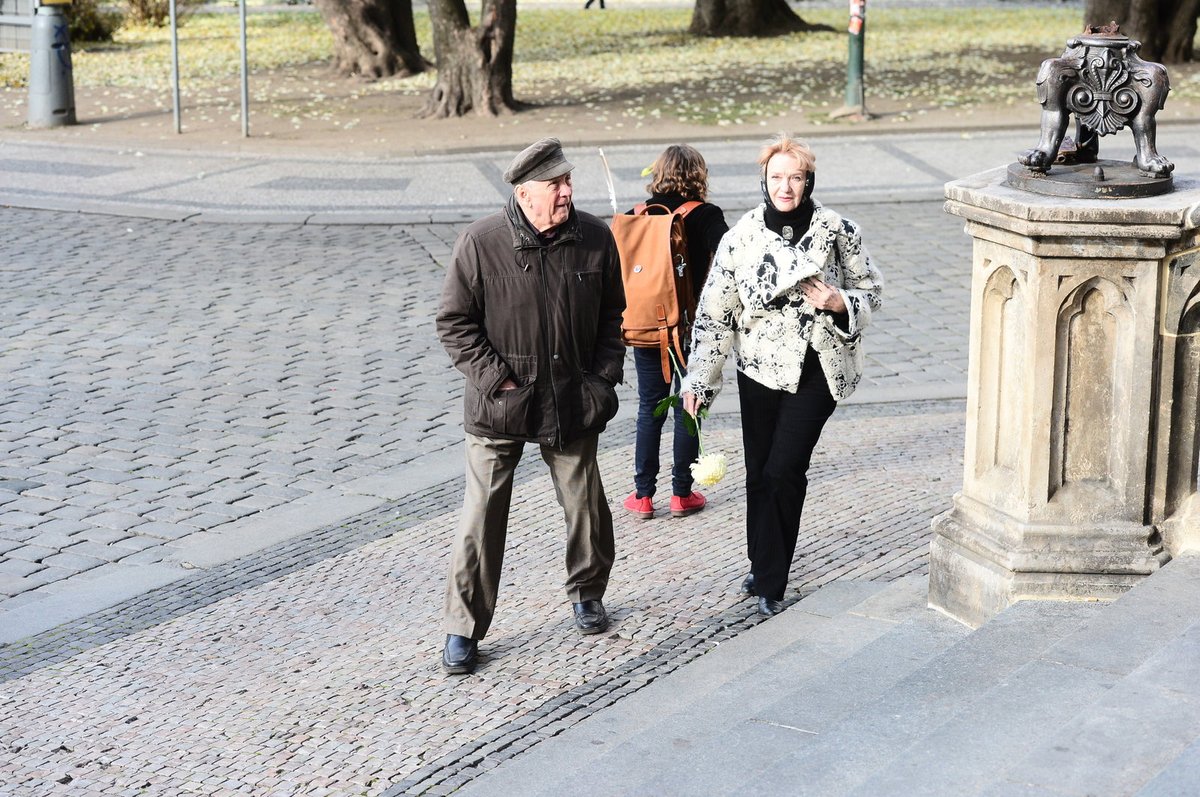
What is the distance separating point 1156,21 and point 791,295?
19607 mm

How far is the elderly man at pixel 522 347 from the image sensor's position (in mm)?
5246

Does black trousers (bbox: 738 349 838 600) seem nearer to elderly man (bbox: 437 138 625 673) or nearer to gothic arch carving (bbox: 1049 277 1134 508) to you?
elderly man (bbox: 437 138 625 673)

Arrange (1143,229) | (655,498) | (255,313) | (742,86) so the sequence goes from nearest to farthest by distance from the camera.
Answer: (1143,229)
(655,498)
(255,313)
(742,86)

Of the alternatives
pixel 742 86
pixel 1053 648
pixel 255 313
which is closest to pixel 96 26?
pixel 742 86

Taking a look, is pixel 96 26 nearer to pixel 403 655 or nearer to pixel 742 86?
pixel 742 86

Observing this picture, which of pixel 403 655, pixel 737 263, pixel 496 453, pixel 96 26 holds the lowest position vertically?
pixel 403 655

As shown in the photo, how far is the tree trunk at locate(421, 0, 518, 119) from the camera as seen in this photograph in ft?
61.7

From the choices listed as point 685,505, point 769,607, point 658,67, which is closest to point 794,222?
point 769,607

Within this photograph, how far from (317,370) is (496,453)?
4.13 metres

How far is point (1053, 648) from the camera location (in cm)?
426

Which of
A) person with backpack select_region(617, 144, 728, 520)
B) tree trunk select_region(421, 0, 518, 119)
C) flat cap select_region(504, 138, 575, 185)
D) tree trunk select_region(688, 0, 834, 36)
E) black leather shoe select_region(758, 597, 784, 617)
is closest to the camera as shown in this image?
flat cap select_region(504, 138, 575, 185)

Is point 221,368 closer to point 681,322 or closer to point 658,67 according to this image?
point 681,322

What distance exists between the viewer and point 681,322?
259 inches

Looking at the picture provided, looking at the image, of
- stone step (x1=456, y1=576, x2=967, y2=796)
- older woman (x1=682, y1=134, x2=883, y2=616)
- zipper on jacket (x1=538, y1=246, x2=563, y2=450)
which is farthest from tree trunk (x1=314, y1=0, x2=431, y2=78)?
stone step (x1=456, y1=576, x2=967, y2=796)
